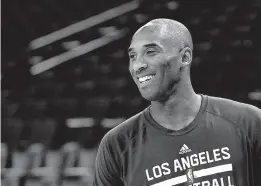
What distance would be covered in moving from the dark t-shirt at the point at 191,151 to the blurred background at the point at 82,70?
7.32 feet

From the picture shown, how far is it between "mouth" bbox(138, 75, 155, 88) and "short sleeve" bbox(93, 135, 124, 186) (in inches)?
7.1

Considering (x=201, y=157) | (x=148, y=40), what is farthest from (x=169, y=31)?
(x=201, y=157)

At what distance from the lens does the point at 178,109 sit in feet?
3.89

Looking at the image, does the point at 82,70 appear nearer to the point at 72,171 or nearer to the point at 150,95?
the point at 72,171

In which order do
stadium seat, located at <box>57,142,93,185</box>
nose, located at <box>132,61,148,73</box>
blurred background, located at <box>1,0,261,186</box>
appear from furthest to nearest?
blurred background, located at <box>1,0,261,186</box>
stadium seat, located at <box>57,142,93,185</box>
nose, located at <box>132,61,148,73</box>

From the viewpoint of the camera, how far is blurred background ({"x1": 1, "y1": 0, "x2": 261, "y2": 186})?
354 centimetres

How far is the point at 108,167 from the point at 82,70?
2.80m

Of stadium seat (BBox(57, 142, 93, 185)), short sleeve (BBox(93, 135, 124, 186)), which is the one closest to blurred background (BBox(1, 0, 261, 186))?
stadium seat (BBox(57, 142, 93, 185))

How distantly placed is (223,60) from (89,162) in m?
1.31

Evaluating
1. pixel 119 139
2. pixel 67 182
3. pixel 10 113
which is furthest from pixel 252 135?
pixel 10 113

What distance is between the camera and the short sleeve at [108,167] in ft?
3.92

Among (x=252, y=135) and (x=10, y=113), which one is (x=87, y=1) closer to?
(x=10, y=113)

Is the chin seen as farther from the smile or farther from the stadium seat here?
the stadium seat

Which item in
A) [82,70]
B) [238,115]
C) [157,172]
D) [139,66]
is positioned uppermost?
[82,70]
